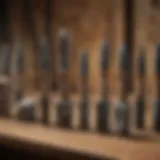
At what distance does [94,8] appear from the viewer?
1376mm

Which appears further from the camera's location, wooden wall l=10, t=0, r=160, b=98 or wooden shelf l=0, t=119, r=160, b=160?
wooden wall l=10, t=0, r=160, b=98

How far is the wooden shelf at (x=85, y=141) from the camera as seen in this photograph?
3.03 feet

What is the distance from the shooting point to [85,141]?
3.29 feet

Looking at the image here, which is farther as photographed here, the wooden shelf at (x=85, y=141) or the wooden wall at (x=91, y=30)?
the wooden wall at (x=91, y=30)

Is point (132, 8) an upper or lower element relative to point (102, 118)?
upper

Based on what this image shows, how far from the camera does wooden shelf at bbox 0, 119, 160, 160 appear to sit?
0.92 meters

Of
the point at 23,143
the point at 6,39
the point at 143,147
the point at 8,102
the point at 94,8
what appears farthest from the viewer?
the point at 6,39

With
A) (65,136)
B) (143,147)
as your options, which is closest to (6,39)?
(65,136)

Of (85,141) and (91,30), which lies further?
(91,30)

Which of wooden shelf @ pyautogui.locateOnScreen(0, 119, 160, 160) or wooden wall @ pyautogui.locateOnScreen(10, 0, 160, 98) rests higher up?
wooden wall @ pyautogui.locateOnScreen(10, 0, 160, 98)

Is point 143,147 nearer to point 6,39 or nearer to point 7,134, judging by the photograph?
point 7,134

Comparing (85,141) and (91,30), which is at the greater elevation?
(91,30)

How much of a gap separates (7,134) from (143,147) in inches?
15.7

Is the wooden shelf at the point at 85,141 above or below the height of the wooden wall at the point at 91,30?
below
